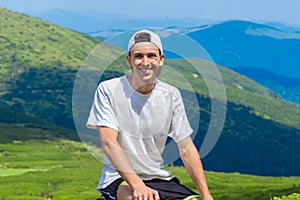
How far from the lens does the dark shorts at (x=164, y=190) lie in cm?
988

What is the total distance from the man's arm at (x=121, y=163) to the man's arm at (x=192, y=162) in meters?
1.02

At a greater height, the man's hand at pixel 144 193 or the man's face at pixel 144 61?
the man's face at pixel 144 61

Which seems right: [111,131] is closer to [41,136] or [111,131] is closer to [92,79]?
[92,79]

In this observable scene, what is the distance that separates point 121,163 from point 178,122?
1.32m

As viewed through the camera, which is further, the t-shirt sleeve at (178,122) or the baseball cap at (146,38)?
the t-shirt sleeve at (178,122)

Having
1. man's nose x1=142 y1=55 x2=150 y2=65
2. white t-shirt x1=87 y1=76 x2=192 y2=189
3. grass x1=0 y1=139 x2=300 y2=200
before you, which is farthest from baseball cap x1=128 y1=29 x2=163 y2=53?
grass x1=0 y1=139 x2=300 y2=200

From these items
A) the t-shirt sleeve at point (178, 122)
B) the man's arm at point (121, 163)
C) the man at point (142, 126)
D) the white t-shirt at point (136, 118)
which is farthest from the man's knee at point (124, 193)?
the t-shirt sleeve at point (178, 122)

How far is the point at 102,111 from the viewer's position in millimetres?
9820

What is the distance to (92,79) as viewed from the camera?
1079cm

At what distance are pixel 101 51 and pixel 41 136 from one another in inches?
7544

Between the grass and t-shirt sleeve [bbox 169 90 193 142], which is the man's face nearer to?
t-shirt sleeve [bbox 169 90 193 142]

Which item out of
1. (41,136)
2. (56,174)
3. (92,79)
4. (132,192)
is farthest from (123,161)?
(41,136)

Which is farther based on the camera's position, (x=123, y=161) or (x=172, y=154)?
(x=172, y=154)

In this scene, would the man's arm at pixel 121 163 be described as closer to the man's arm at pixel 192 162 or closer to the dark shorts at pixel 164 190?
the dark shorts at pixel 164 190
